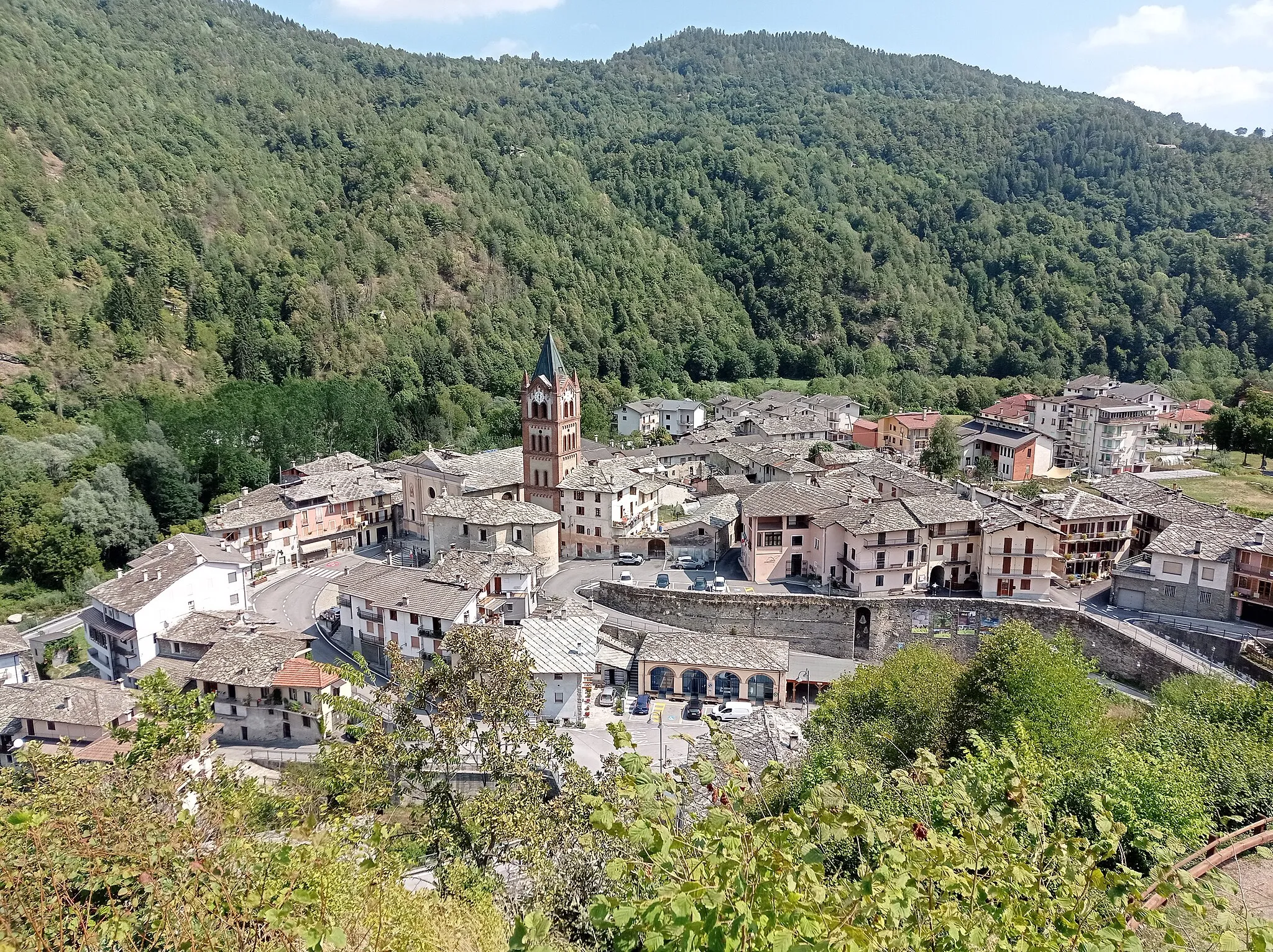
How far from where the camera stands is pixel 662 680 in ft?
142

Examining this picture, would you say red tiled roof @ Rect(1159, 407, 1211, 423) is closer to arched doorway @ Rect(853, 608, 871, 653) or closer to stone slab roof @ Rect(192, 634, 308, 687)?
arched doorway @ Rect(853, 608, 871, 653)

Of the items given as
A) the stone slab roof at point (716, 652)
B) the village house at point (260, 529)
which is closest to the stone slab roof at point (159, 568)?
the village house at point (260, 529)

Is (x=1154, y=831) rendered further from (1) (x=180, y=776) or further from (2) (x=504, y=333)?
(2) (x=504, y=333)

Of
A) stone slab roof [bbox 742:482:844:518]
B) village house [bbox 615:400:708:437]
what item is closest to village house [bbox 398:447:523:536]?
stone slab roof [bbox 742:482:844:518]

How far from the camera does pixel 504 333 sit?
121000mm

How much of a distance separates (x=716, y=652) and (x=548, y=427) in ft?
76.4

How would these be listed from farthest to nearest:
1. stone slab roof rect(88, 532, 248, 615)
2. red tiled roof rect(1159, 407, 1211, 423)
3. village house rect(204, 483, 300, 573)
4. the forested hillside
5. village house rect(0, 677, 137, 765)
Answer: the forested hillside
red tiled roof rect(1159, 407, 1211, 423)
village house rect(204, 483, 300, 573)
stone slab roof rect(88, 532, 248, 615)
village house rect(0, 677, 137, 765)

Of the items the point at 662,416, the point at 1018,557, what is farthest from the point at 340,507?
the point at 1018,557

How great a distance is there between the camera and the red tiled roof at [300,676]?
38156 mm

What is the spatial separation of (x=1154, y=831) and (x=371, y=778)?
13976 millimetres

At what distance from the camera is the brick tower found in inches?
2350

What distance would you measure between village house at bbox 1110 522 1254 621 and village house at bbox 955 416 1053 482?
1128 inches

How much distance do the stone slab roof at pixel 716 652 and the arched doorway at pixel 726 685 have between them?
1.93 ft

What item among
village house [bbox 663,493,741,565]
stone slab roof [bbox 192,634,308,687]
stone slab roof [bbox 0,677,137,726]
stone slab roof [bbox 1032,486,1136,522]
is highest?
stone slab roof [bbox 1032,486,1136,522]
